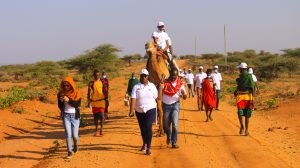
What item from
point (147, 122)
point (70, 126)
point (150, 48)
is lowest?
point (70, 126)

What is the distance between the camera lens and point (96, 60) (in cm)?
5138

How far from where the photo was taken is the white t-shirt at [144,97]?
1093 cm

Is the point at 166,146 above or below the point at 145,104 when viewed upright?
below

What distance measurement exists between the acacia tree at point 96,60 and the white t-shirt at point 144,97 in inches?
1596

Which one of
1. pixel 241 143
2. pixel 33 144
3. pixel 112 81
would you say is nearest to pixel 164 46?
pixel 241 143

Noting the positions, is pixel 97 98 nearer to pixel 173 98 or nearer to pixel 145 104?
pixel 173 98

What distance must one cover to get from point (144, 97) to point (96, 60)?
40877 mm

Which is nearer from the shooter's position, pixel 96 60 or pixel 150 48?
pixel 150 48

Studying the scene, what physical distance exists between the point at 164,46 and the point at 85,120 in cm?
575

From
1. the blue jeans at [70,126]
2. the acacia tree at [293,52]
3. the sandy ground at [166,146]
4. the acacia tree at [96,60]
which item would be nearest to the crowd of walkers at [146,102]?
the blue jeans at [70,126]

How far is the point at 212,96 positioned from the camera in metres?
17.4

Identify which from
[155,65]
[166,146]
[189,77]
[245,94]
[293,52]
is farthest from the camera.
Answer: [293,52]

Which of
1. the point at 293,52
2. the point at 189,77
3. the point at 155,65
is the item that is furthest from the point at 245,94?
the point at 293,52

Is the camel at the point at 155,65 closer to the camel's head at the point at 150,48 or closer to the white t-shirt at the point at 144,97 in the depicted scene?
the camel's head at the point at 150,48
